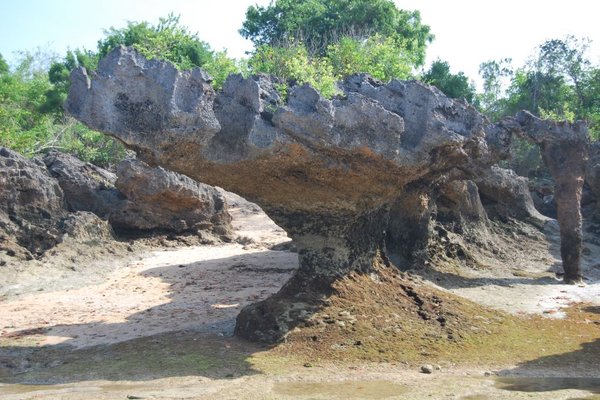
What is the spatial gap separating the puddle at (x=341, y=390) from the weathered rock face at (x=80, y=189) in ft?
32.0

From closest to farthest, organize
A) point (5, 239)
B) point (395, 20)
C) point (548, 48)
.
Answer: point (5, 239) < point (548, 48) < point (395, 20)

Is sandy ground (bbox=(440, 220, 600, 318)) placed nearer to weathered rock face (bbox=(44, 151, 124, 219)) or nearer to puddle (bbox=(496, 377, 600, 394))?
puddle (bbox=(496, 377, 600, 394))

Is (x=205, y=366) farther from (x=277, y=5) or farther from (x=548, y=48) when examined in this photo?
(x=277, y=5)

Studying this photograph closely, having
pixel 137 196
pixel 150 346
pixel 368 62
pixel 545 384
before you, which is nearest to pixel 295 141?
pixel 150 346

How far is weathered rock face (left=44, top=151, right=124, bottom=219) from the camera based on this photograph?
15.3m

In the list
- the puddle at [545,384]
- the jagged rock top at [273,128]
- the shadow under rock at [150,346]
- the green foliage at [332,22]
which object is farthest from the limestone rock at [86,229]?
the green foliage at [332,22]

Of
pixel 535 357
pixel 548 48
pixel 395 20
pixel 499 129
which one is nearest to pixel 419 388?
pixel 535 357

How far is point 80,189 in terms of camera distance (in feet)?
50.8

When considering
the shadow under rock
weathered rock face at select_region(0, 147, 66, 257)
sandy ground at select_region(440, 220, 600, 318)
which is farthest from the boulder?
sandy ground at select_region(440, 220, 600, 318)

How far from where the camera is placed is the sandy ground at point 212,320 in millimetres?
6297

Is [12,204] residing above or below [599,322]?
above

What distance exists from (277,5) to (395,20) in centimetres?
589

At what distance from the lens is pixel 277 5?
35.6 m

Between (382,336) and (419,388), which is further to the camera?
(382,336)
